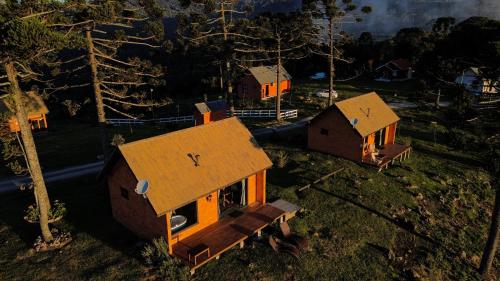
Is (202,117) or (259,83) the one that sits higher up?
(259,83)

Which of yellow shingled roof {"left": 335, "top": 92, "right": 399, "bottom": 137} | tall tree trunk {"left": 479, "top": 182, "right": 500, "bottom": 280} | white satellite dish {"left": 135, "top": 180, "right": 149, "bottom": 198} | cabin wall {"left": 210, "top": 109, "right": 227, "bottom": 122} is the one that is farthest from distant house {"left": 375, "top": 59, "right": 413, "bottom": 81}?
white satellite dish {"left": 135, "top": 180, "right": 149, "bottom": 198}

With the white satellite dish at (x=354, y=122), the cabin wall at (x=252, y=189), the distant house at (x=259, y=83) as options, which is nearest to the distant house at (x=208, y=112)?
the distant house at (x=259, y=83)

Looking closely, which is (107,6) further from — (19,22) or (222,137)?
(222,137)

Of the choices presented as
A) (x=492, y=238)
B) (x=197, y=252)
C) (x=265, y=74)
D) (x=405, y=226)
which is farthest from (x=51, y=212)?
(x=265, y=74)

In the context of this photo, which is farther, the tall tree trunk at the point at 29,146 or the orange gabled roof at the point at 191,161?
the orange gabled roof at the point at 191,161

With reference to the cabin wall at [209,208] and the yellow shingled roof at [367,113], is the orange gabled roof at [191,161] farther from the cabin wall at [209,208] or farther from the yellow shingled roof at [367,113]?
the yellow shingled roof at [367,113]

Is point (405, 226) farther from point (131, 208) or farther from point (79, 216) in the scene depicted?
point (79, 216)

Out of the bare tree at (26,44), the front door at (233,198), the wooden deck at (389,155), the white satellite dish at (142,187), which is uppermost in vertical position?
the bare tree at (26,44)
